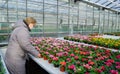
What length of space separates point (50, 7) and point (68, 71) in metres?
11.8

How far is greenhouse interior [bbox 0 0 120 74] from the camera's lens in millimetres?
3396

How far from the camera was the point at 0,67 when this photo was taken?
2936 mm

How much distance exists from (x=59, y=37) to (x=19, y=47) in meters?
8.85

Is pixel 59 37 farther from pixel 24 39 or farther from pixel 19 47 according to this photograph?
pixel 24 39

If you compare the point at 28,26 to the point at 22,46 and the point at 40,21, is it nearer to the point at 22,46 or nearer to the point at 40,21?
the point at 22,46

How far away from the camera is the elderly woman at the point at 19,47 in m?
3.81

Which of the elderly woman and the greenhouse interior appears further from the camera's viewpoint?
the elderly woman

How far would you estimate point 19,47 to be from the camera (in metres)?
3.94

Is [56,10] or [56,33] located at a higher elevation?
[56,10]

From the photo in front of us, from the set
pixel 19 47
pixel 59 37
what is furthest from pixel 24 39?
pixel 59 37

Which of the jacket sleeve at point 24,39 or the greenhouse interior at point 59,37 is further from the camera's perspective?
the jacket sleeve at point 24,39

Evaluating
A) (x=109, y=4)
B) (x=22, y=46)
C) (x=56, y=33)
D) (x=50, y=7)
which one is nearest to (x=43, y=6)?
(x=50, y=7)

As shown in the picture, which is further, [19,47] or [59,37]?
[59,37]

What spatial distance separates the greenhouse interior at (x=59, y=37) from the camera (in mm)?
3396
